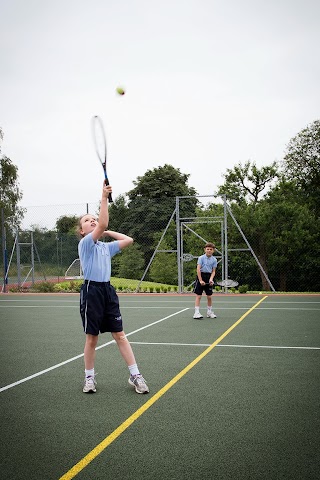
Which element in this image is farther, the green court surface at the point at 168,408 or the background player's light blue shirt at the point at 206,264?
the background player's light blue shirt at the point at 206,264

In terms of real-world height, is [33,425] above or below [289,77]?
below

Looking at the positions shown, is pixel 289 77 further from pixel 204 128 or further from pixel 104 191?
pixel 104 191

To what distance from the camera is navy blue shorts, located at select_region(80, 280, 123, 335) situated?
463cm

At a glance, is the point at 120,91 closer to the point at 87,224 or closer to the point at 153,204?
the point at 87,224

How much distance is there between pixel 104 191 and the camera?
13.5 ft

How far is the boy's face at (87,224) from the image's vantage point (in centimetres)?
473

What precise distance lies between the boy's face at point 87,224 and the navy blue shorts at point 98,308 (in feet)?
1.72

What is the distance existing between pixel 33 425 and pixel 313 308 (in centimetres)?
961

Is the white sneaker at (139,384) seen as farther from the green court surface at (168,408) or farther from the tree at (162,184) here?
the tree at (162,184)

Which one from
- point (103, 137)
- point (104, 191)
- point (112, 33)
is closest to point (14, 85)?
point (112, 33)

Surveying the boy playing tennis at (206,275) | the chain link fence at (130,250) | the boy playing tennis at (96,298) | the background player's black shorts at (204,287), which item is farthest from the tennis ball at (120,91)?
the chain link fence at (130,250)

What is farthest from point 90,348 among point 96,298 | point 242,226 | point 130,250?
point 242,226

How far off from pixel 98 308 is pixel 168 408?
1183 mm

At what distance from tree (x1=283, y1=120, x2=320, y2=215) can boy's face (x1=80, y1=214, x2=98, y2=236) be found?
37.6 m
